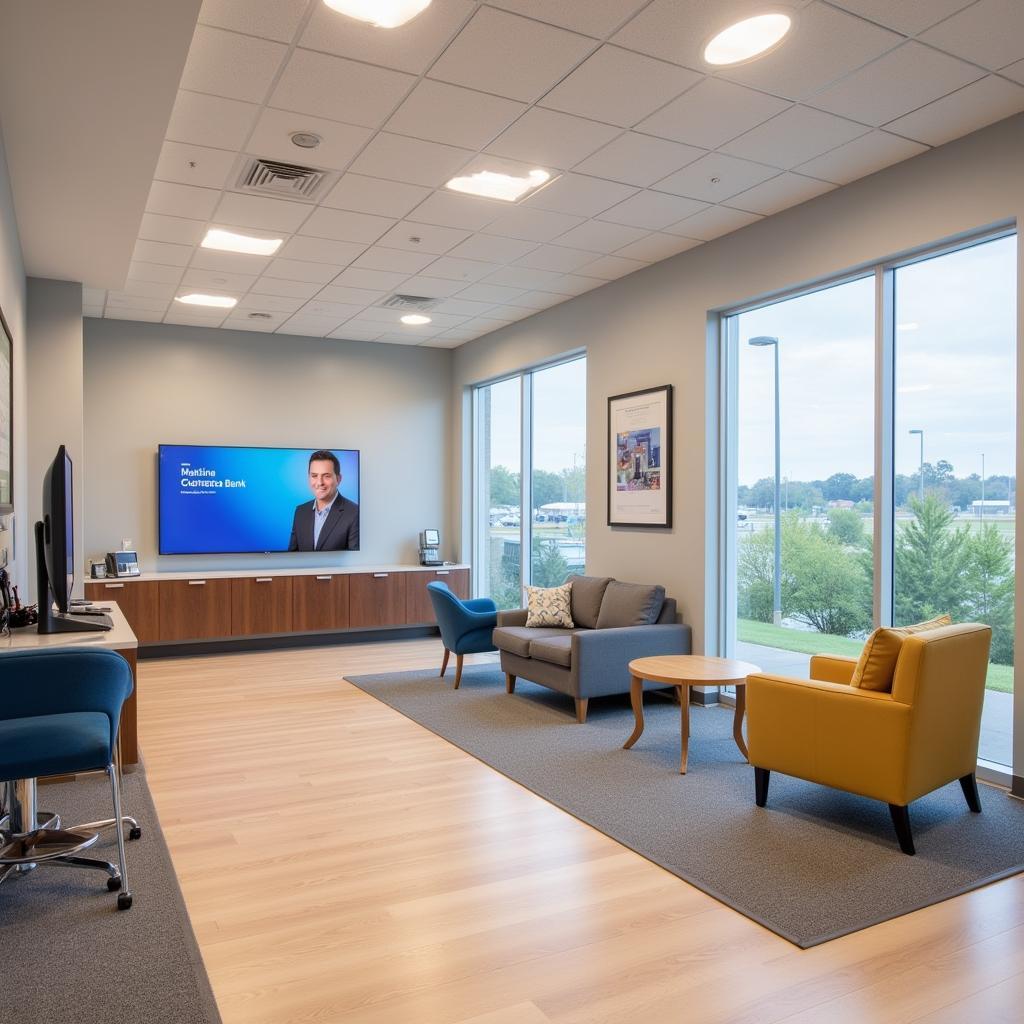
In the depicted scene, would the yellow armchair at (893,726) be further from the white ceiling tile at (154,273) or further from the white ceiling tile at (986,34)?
the white ceiling tile at (154,273)

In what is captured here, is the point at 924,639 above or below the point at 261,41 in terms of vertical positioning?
below

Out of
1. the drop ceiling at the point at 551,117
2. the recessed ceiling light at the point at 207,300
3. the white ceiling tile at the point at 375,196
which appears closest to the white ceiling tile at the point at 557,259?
the drop ceiling at the point at 551,117

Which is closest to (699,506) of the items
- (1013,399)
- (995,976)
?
(1013,399)

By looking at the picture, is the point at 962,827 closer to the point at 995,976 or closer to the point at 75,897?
the point at 995,976

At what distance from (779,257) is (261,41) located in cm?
324

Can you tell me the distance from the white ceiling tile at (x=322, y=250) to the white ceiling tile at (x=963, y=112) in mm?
3365

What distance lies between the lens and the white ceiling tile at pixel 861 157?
4121 millimetres

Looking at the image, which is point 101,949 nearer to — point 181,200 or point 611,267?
point 181,200

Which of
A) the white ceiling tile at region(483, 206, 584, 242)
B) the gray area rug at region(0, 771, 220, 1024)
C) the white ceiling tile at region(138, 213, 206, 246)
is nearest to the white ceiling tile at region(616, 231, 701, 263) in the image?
the white ceiling tile at region(483, 206, 584, 242)

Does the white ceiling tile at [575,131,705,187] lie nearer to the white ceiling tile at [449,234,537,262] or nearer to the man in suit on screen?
the white ceiling tile at [449,234,537,262]

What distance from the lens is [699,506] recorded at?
581cm

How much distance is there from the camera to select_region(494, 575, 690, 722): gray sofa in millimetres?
5398

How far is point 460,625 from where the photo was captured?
6305 mm

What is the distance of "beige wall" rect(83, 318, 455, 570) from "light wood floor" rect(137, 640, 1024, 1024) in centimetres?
443
